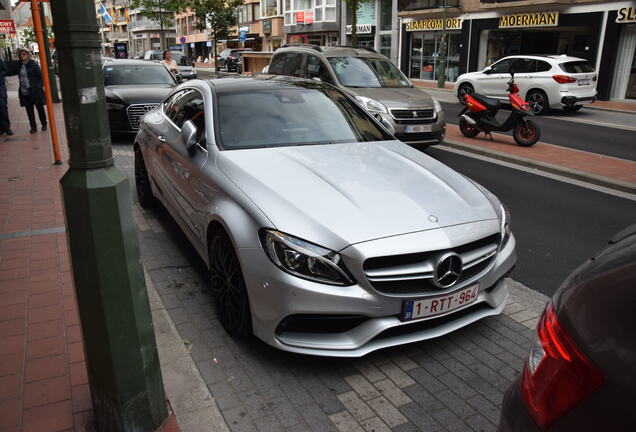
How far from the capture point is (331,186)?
3562 millimetres

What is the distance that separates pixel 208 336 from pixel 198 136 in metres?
1.69

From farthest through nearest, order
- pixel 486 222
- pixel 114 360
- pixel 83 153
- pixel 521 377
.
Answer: pixel 486 222
pixel 114 360
pixel 83 153
pixel 521 377

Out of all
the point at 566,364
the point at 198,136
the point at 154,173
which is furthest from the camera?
the point at 154,173

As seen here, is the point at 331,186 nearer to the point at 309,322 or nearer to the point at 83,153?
the point at 309,322

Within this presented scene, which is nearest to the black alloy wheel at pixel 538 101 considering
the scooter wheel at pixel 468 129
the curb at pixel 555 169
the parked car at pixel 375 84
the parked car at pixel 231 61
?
the scooter wheel at pixel 468 129

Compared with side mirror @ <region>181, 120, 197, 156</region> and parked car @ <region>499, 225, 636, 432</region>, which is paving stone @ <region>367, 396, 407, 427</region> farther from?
side mirror @ <region>181, 120, 197, 156</region>

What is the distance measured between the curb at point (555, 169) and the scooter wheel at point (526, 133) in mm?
998

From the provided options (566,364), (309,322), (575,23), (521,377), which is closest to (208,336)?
(309,322)

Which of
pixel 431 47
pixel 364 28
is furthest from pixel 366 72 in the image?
pixel 364 28

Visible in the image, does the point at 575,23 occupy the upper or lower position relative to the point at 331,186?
upper

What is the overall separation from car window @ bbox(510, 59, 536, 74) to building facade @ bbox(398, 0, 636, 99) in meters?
6.33

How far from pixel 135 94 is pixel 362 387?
997 centimetres

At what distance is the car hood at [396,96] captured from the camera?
9.51 metres

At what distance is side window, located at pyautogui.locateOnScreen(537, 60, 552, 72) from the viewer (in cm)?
1655
